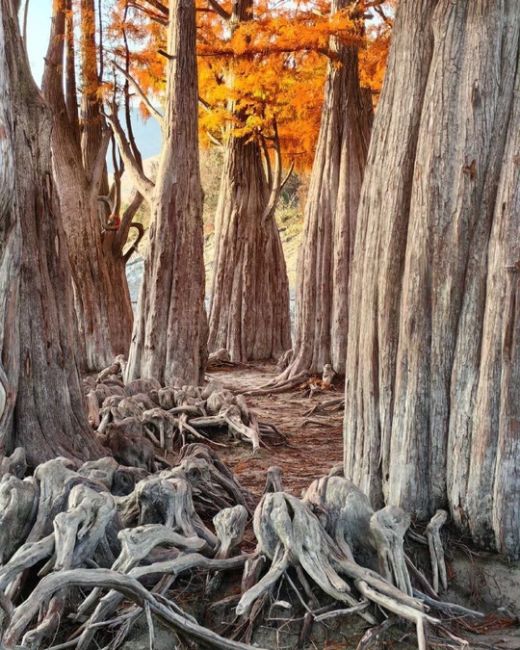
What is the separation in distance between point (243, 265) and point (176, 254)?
4.85 m

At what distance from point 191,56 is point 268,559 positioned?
25.7ft

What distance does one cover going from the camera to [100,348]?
13.1 meters

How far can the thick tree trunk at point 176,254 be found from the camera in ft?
34.4

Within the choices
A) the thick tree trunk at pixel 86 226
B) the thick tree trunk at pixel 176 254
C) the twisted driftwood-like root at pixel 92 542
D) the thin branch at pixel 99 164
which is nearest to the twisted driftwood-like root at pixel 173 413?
the thick tree trunk at pixel 176 254

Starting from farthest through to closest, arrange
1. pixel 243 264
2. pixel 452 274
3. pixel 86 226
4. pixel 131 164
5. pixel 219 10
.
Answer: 1. pixel 243 264
2. pixel 219 10
3. pixel 86 226
4. pixel 131 164
5. pixel 452 274

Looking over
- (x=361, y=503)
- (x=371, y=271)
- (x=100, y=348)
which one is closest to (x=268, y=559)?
(x=361, y=503)

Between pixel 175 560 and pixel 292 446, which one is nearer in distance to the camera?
pixel 175 560

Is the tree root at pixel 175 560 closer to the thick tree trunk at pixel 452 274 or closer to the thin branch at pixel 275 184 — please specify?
the thick tree trunk at pixel 452 274

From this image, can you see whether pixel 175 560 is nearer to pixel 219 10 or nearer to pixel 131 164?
pixel 131 164

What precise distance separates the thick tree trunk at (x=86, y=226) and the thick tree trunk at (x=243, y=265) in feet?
6.73

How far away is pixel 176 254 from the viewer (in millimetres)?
10516

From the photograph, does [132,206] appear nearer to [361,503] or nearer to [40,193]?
[40,193]

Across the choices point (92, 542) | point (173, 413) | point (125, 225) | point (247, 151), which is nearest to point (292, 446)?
point (173, 413)

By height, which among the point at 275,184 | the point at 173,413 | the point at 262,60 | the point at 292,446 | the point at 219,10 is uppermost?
the point at 219,10
